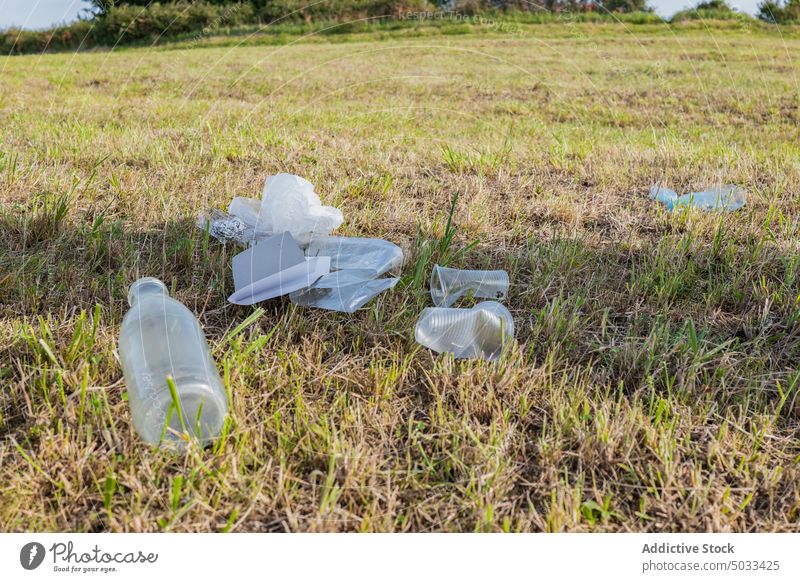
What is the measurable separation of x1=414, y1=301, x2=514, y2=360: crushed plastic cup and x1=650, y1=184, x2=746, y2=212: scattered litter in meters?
1.43

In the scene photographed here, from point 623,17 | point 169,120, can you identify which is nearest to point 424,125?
point 169,120

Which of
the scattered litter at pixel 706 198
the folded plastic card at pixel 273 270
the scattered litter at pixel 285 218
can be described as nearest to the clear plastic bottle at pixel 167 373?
the folded plastic card at pixel 273 270

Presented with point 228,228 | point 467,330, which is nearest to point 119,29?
point 228,228

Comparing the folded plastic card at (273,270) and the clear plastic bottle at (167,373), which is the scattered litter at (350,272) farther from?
the clear plastic bottle at (167,373)

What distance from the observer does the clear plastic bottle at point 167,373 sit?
1.28 metres

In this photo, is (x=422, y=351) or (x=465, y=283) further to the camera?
(x=465, y=283)

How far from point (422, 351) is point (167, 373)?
638mm

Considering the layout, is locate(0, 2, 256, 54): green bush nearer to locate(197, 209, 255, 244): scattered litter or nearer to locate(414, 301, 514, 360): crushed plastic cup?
locate(197, 209, 255, 244): scattered litter

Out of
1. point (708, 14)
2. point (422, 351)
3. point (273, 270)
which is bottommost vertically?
point (422, 351)

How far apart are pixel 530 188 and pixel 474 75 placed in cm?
680

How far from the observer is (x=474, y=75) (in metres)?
9.26

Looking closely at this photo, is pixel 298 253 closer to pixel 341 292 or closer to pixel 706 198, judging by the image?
pixel 341 292

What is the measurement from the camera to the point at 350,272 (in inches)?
79.7

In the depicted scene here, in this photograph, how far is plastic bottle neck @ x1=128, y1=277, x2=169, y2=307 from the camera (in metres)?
1.63
